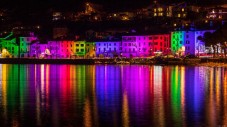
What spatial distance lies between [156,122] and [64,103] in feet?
19.3

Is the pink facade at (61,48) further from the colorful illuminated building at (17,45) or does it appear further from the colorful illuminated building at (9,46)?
the colorful illuminated building at (9,46)

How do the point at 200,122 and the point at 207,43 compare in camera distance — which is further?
the point at 207,43

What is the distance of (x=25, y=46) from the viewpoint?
305ft

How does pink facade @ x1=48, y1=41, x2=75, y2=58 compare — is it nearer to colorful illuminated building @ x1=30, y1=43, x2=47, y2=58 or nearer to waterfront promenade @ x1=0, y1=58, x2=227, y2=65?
colorful illuminated building @ x1=30, y1=43, x2=47, y2=58

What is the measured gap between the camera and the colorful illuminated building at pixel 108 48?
85.8m

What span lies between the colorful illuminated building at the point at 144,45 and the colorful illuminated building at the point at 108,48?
1.10 metres

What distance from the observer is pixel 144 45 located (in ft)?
275

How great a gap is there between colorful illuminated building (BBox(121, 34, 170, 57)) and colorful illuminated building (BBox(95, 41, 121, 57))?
1.10 metres

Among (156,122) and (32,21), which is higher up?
(32,21)

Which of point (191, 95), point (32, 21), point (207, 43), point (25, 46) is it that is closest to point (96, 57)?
point (25, 46)

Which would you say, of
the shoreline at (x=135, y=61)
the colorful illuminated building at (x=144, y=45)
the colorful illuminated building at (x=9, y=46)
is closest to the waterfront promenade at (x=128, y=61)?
the shoreline at (x=135, y=61)

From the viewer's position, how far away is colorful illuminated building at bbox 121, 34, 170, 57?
81625 millimetres

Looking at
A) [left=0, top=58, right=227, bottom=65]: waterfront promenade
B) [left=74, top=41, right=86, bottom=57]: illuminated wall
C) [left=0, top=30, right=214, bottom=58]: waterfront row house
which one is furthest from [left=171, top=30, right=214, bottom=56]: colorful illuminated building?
[left=74, top=41, right=86, bottom=57]: illuminated wall

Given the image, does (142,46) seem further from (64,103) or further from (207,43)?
(64,103)
